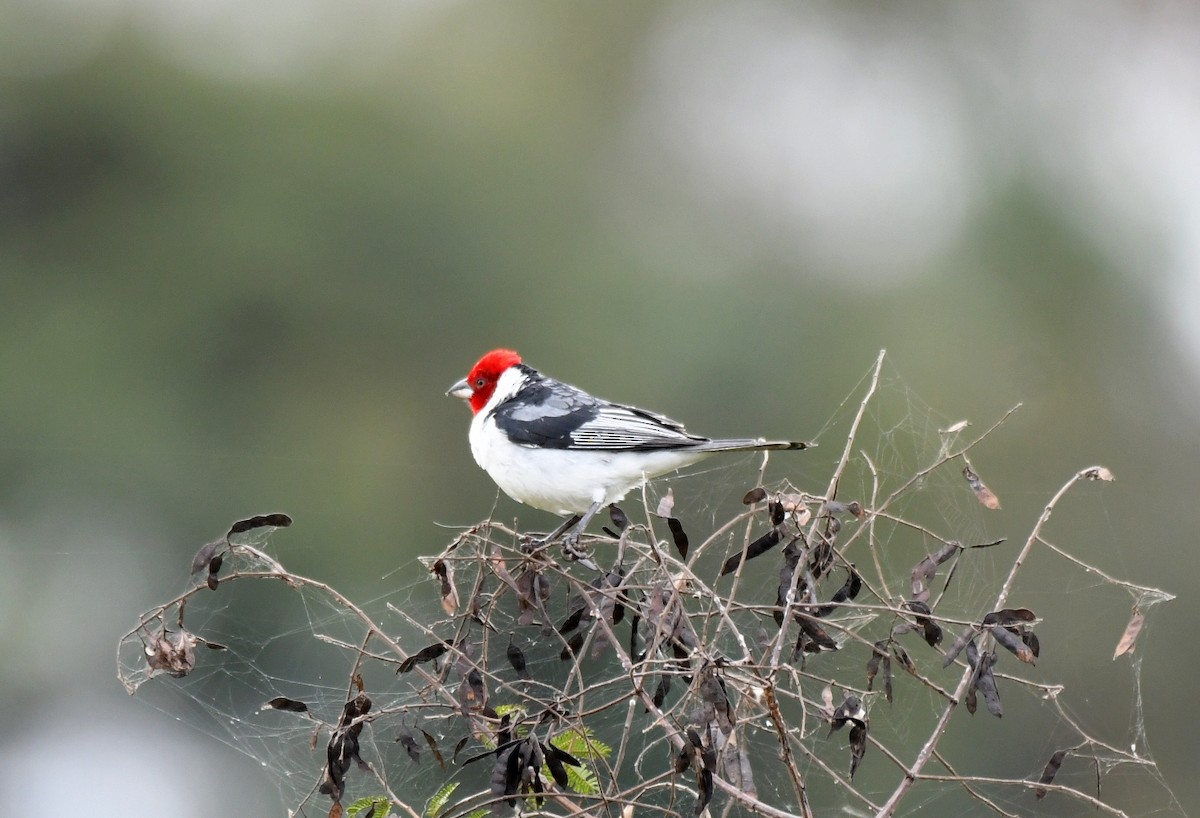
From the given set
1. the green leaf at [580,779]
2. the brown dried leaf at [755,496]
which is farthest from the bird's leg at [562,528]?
the brown dried leaf at [755,496]

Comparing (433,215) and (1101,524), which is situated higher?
(433,215)

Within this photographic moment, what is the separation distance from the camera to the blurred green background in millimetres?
12641

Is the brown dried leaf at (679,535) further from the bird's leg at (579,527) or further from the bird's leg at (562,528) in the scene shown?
the bird's leg at (562,528)

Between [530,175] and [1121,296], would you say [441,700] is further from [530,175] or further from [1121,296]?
[530,175]

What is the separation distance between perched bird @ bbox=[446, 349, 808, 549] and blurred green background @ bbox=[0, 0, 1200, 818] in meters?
6.49

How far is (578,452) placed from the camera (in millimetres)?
4391

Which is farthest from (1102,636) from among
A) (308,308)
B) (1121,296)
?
(308,308)

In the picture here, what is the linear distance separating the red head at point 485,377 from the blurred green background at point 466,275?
231 inches

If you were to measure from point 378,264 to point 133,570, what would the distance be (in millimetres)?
6015

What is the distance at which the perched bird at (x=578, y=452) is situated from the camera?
430cm

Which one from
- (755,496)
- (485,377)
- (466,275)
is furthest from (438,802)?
(466,275)

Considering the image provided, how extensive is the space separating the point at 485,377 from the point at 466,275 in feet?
40.2

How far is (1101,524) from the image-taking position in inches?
467

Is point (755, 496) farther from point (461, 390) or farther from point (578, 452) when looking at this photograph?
point (461, 390)
